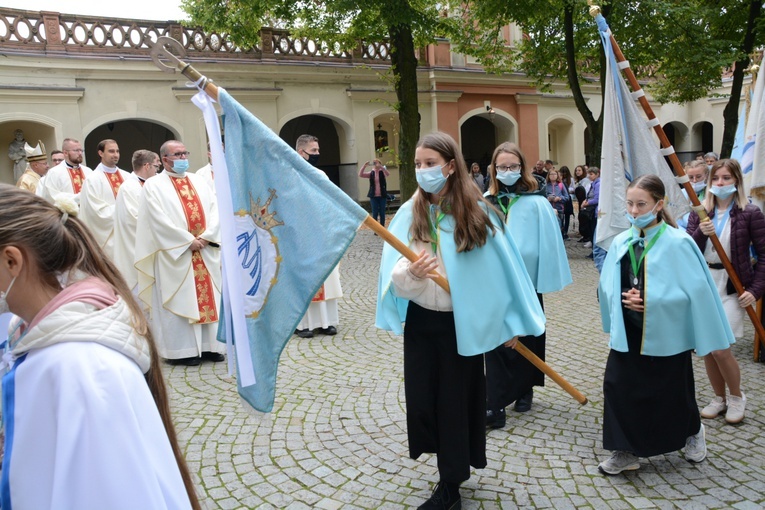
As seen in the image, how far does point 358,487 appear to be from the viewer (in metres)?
3.70

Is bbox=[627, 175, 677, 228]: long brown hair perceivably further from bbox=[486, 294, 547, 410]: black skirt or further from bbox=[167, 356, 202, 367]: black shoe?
bbox=[167, 356, 202, 367]: black shoe

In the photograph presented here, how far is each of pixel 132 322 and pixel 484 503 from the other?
253 cm

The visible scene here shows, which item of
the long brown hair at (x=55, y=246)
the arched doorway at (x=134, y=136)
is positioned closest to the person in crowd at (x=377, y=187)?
the arched doorway at (x=134, y=136)

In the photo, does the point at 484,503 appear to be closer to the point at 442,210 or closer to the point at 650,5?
the point at 442,210

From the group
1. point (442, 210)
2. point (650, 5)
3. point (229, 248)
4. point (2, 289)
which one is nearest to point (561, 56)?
point (650, 5)

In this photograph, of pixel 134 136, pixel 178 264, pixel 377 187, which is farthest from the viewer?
pixel 134 136

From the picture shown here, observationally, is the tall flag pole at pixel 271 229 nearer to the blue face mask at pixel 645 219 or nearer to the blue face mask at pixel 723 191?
the blue face mask at pixel 645 219

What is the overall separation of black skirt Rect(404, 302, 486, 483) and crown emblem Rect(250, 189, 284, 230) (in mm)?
1013

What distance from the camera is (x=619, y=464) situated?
3.69 metres

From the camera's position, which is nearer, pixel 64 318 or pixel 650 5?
pixel 64 318

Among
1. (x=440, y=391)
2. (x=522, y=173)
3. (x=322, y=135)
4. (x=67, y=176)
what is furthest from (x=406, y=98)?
(x=440, y=391)

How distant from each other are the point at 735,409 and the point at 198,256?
4996mm

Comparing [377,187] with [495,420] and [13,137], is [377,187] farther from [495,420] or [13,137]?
[495,420]

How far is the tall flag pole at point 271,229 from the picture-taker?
8.59 feet
